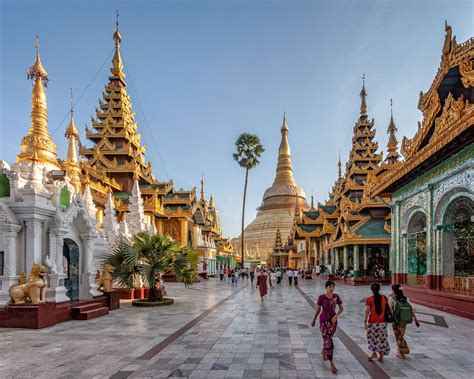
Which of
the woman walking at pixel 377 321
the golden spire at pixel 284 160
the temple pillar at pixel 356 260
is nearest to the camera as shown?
the woman walking at pixel 377 321

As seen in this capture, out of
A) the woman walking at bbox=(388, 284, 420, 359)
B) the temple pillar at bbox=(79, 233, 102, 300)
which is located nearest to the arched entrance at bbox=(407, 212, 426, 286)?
the woman walking at bbox=(388, 284, 420, 359)

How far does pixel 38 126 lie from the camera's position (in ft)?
61.4

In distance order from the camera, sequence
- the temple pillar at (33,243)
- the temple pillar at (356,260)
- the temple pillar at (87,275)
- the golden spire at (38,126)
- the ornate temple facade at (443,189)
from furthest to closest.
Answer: the temple pillar at (356,260) < the golden spire at (38,126) < the temple pillar at (87,275) < the ornate temple facade at (443,189) < the temple pillar at (33,243)

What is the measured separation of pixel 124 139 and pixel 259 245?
A: 51.6 metres

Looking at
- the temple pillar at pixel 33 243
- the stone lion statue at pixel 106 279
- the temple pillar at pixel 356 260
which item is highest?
the temple pillar at pixel 33 243

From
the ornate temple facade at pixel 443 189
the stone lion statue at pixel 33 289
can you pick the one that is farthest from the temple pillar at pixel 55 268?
the ornate temple facade at pixel 443 189

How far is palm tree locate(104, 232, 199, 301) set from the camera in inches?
594

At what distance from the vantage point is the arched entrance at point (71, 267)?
44.5ft

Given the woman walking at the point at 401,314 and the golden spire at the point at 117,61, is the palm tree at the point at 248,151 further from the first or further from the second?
the woman walking at the point at 401,314


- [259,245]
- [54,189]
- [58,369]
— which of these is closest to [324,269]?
[54,189]

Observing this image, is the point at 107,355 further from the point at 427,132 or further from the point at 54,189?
the point at 427,132

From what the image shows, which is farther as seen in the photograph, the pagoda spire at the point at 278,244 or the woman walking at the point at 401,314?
the pagoda spire at the point at 278,244

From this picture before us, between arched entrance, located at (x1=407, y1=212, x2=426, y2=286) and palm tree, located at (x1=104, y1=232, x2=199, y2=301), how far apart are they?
1061cm

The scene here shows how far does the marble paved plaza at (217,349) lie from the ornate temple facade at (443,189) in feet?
8.48
